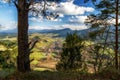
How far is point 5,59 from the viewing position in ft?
91.2

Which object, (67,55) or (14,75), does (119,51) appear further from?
(14,75)

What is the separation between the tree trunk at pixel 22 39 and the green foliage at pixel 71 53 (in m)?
24.9

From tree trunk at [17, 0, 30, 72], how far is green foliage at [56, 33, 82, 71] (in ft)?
81.7

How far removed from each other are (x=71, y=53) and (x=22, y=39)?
2644cm

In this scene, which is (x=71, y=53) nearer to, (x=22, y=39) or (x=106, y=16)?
(x=106, y=16)

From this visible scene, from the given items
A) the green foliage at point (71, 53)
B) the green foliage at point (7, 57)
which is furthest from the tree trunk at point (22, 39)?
the green foliage at point (71, 53)

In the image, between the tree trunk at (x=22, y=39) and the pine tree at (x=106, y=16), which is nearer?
the tree trunk at (x=22, y=39)

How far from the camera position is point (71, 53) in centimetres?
3878

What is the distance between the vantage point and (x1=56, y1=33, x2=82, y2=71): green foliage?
3778cm

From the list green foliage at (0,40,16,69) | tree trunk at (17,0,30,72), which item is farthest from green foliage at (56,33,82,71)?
tree trunk at (17,0,30,72)

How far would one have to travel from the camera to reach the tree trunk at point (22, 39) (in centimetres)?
1262

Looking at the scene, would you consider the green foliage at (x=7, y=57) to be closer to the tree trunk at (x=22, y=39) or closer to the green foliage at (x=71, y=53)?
the green foliage at (x=71, y=53)

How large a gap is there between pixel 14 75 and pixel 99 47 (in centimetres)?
1673

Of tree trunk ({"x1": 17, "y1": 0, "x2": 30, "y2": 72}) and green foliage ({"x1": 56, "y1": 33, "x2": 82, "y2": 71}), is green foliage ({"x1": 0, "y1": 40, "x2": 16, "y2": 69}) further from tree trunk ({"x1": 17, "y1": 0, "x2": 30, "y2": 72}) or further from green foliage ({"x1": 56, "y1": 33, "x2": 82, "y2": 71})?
tree trunk ({"x1": 17, "y1": 0, "x2": 30, "y2": 72})
